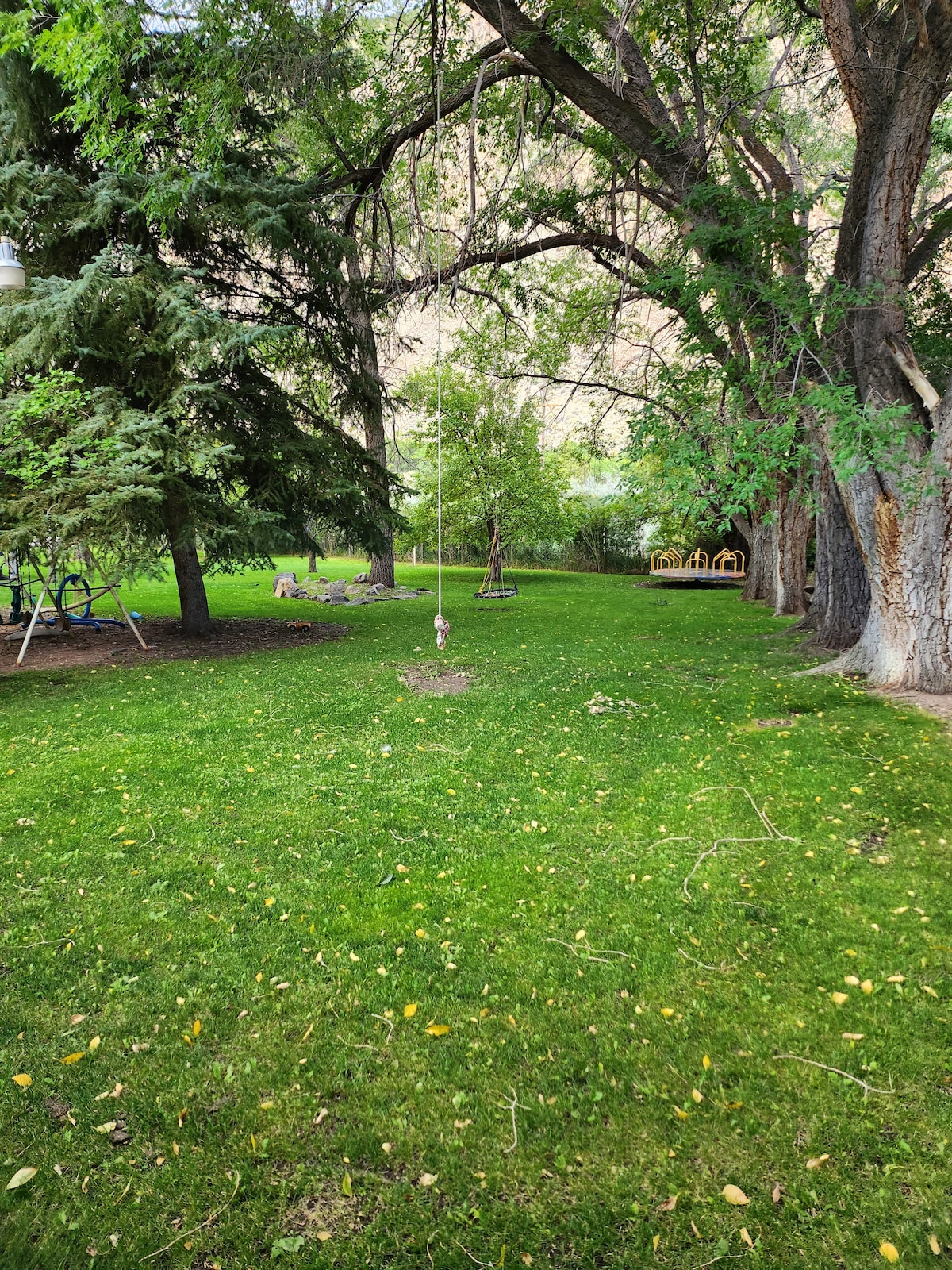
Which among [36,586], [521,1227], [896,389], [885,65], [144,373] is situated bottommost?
[521,1227]

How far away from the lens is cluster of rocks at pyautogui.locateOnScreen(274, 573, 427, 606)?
13828mm

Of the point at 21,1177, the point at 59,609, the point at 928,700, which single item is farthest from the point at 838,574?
the point at 59,609

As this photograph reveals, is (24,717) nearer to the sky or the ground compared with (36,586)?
nearer to the ground

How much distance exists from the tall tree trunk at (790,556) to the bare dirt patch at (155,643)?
7.49 m

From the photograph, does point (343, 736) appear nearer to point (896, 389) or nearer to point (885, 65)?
point (896, 389)

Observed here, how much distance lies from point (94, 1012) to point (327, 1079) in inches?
35.0

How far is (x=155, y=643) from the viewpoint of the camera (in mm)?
8594

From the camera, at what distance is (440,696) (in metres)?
5.90

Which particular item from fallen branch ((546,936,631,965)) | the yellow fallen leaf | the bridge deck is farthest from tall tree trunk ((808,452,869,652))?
the bridge deck

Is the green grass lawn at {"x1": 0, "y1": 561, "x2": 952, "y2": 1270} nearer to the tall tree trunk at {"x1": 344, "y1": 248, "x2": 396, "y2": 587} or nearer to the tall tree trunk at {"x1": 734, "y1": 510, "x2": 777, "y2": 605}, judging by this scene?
the tall tree trunk at {"x1": 344, "y1": 248, "x2": 396, "y2": 587}

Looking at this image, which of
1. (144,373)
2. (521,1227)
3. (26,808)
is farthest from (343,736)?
(144,373)

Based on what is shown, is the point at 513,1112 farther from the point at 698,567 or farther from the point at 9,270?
the point at 698,567

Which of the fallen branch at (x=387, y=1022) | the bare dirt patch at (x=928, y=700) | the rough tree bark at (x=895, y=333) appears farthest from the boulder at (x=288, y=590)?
the fallen branch at (x=387, y=1022)

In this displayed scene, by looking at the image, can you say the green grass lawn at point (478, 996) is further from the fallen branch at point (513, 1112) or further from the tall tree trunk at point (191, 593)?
the tall tree trunk at point (191, 593)
